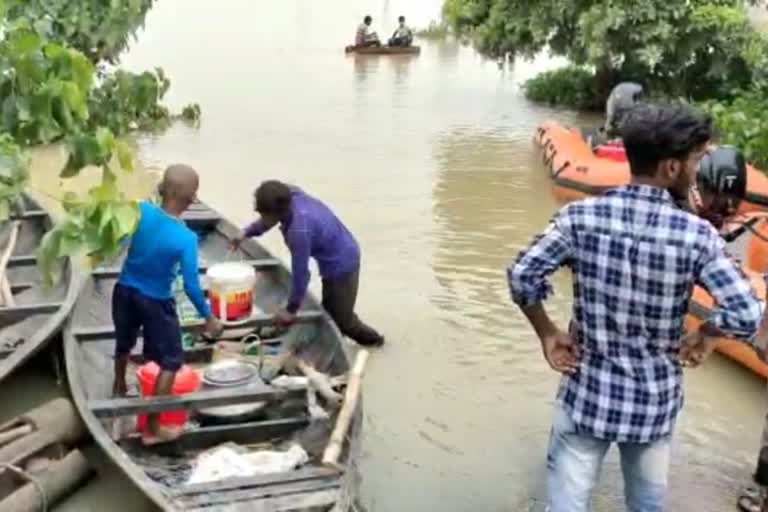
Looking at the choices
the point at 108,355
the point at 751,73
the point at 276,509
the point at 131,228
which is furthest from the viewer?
the point at 751,73

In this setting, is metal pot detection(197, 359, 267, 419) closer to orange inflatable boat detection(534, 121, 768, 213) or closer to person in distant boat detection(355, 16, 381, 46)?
orange inflatable boat detection(534, 121, 768, 213)

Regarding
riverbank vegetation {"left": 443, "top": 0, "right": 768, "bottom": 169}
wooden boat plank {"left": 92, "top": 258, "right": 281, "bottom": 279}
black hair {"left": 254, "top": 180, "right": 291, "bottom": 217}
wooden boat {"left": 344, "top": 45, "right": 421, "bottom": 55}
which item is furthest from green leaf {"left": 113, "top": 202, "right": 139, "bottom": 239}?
wooden boat {"left": 344, "top": 45, "right": 421, "bottom": 55}

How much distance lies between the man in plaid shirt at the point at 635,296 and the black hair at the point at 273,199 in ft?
9.09

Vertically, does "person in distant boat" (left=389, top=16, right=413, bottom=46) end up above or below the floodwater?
above

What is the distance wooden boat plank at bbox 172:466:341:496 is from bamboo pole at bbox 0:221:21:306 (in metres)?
2.53

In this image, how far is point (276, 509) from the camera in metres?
4.04

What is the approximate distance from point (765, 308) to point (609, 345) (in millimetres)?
776

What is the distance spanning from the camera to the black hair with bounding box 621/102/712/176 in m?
2.96

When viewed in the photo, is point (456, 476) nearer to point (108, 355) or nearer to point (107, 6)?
point (108, 355)

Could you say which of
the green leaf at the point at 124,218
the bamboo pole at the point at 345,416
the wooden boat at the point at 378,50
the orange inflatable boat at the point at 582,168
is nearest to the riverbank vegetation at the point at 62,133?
the green leaf at the point at 124,218

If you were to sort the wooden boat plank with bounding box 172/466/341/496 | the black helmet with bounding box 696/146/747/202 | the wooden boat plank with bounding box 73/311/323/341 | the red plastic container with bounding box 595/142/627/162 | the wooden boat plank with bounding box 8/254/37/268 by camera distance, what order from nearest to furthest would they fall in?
the wooden boat plank with bounding box 172/466/341/496 → the black helmet with bounding box 696/146/747/202 → the wooden boat plank with bounding box 73/311/323/341 → the wooden boat plank with bounding box 8/254/37/268 → the red plastic container with bounding box 595/142/627/162

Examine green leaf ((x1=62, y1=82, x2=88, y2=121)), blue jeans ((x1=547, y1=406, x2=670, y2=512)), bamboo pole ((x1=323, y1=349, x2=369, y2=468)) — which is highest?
green leaf ((x1=62, y1=82, x2=88, y2=121))

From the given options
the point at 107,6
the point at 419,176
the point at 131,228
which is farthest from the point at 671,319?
the point at 419,176

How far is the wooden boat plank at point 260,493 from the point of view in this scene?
4.06 m
